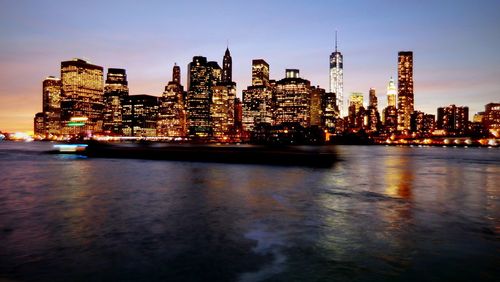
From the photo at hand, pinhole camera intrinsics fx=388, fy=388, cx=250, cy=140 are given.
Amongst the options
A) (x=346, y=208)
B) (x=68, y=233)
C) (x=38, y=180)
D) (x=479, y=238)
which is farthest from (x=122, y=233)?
(x=38, y=180)

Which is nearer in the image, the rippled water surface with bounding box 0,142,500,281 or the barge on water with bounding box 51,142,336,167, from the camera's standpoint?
the rippled water surface with bounding box 0,142,500,281

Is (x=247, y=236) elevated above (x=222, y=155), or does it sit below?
below

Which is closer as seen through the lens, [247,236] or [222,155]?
[247,236]

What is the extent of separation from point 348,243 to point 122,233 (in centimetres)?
795

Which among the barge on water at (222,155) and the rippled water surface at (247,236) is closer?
the rippled water surface at (247,236)

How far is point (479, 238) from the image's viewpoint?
13492 mm

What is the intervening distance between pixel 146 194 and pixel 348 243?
52.6 feet

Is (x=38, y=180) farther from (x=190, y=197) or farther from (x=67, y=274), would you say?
(x=67, y=274)

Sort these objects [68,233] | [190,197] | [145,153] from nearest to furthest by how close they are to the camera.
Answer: [68,233], [190,197], [145,153]

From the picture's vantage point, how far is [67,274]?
9.49 meters

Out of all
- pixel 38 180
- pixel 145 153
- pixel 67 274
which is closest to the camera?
pixel 67 274

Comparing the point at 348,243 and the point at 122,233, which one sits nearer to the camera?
the point at 348,243

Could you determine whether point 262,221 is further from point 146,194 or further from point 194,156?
point 194,156

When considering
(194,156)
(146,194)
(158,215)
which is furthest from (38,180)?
(194,156)
